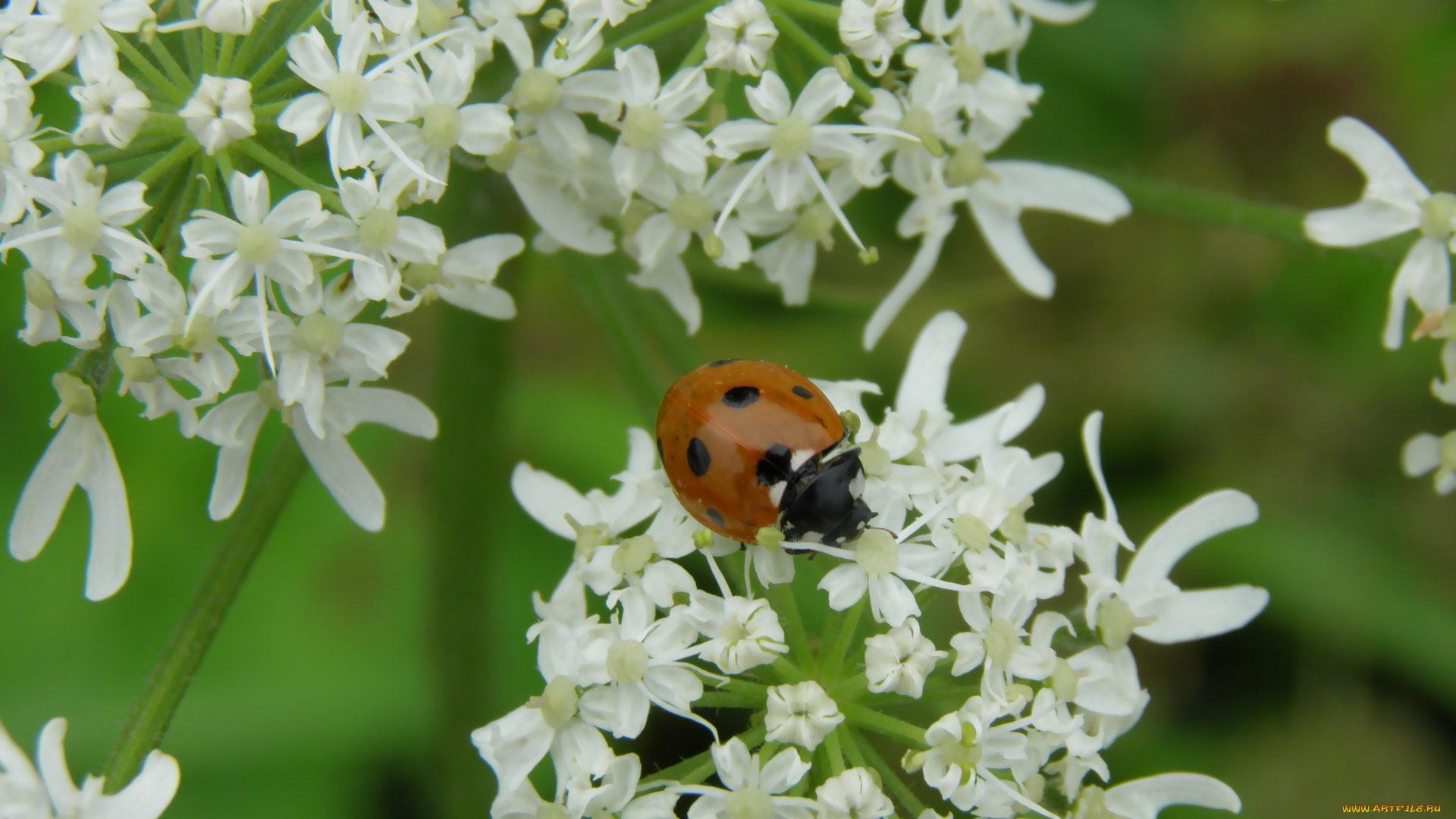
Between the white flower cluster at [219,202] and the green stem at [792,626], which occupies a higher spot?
the white flower cluster at [219,202]

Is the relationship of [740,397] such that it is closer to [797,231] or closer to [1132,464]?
[797,231]

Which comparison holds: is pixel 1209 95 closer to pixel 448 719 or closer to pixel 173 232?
pixel 448 719

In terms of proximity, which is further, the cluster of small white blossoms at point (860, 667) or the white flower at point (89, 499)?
the white flower at point (89, 499)

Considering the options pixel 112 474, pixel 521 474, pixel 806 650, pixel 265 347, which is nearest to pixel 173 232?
pixel 265 347

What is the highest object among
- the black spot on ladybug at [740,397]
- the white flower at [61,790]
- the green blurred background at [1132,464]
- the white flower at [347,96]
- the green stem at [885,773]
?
the white flower at [347,96]

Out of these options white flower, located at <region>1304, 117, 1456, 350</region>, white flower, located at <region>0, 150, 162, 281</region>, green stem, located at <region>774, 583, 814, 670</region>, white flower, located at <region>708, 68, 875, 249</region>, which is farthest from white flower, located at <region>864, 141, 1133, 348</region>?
white flower, located at <region>0, 150, 162, 281</region>

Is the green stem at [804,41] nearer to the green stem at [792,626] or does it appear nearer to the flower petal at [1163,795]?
the green stem at [792,626]

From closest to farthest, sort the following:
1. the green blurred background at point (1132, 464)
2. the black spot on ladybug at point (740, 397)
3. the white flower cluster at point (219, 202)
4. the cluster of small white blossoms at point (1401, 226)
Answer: the white flower cluster at point (219, 202), the black spot on ladybug at point (740, 397), the cluster of small white blossoms at point (1401, 226), the green blurred background at point (1132, 464)

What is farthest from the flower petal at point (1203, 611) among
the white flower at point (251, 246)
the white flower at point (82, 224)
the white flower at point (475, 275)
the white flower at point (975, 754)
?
the white flower at point (82, 224)
